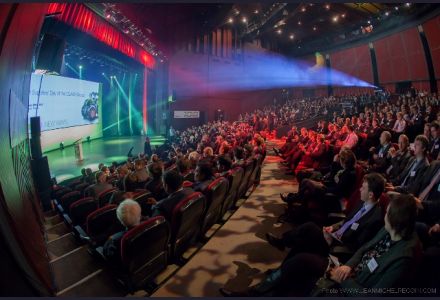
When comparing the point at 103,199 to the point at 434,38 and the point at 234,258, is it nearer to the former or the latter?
the point at 234,258

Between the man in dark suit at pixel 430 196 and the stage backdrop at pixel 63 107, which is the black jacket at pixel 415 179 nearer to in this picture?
the man in dark suit at pixel 430 196

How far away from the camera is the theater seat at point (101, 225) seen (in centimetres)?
223

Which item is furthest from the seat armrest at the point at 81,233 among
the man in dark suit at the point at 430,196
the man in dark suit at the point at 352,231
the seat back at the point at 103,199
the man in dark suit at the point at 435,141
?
the man in dark suit at the point at 435,141

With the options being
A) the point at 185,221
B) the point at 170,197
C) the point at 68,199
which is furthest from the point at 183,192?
the point at 68,199

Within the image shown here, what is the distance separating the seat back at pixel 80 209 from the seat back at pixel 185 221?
105cm

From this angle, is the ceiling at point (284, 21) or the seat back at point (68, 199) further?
the ceiling at point (284, 21)

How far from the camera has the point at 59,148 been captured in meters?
8.95

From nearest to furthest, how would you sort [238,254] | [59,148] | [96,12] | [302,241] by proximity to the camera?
[302,241]
[238,254]
[96,12]
[59,148]

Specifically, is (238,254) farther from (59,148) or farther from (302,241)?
(59,148)

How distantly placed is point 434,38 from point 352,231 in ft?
42.2

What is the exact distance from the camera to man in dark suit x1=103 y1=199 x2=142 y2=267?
68.9 inches

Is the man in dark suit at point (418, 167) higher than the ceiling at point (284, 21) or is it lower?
lower

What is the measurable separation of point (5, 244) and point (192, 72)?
41.6ft

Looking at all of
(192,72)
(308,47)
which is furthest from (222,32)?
(308,47)
